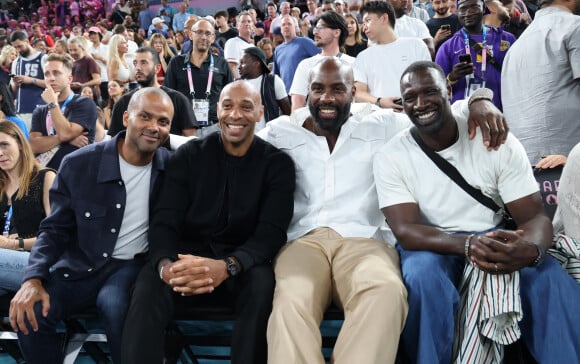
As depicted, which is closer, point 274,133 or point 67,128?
point 274,133

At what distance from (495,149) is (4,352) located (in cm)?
271

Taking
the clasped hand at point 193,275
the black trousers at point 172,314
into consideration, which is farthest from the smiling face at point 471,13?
the clasped hand at point 193,275

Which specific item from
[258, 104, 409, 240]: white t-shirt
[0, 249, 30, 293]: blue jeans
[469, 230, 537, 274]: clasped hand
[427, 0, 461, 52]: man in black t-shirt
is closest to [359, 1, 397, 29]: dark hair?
[427, 0, 461, 52]: man in black t-shirt

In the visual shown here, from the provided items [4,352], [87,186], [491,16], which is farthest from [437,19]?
[4,352]

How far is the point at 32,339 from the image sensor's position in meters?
2.63

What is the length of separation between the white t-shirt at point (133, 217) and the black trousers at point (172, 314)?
24cm

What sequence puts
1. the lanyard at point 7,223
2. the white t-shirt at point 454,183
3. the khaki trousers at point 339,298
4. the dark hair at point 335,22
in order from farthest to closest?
the dark hair at point 335,22
the lanyard at point 7,223
the white t-shirt at point 454,183
the khaki trousers at point 339,298

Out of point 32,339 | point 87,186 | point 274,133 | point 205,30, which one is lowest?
point 32,339

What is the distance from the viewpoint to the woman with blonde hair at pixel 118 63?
7.89 m

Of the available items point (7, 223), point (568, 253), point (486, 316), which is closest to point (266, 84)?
point (7, 223)

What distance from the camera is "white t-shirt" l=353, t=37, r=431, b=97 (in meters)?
4.28

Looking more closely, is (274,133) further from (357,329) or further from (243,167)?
(357,329)

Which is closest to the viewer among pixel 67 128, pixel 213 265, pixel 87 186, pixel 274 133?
pixel 213 265

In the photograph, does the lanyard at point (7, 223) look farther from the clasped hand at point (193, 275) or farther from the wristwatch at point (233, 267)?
the wristwatch at point (233, 267)
